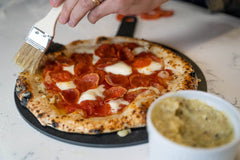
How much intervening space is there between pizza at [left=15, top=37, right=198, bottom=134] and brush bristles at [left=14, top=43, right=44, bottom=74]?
0.08 metres

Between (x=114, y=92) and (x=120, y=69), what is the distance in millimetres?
257

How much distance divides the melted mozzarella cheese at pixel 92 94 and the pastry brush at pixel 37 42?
1.26 feet

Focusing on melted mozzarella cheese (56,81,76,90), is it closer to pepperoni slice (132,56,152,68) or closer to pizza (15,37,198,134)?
pizza (15,37,198,134)

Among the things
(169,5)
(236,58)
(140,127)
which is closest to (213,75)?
(236,58)

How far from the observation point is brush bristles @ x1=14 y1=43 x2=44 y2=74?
1.76 metres

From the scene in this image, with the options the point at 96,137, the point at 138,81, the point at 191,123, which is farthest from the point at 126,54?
the point at 191,123

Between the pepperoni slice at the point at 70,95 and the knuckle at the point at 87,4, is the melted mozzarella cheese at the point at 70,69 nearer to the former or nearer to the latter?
the pepperoni slice at the point at 70,95

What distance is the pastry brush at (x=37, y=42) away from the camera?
5.69 feet

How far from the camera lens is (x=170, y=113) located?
1.13 meters

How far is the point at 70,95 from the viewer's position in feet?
5.45

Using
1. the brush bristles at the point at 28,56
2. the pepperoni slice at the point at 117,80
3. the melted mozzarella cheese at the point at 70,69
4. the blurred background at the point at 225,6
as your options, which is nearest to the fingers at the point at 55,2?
the brush bristles at the point at 28,56

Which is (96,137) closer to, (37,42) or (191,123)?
(191,123)

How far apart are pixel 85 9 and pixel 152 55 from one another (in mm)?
586

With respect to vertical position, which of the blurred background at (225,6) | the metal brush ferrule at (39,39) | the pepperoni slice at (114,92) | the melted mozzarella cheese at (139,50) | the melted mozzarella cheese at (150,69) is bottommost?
the blurred background at (225,6)
